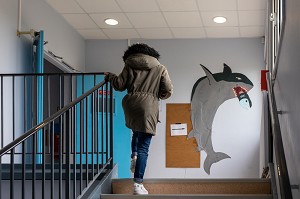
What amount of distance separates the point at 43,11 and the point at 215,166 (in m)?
3.61

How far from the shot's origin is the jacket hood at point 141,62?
4039 millimetres

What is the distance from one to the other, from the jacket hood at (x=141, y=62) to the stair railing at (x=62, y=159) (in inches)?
10.7

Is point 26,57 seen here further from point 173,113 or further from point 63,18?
point 173,113

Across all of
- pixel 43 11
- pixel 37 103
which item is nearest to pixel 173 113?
pixel 43 11

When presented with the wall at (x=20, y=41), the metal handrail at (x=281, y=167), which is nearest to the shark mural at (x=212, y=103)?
the wall at (x=20, y=41)

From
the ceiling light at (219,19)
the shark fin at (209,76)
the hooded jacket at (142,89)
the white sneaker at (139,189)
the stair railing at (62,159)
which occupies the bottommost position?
the white sneaker at (139,189)

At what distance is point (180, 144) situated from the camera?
832cm

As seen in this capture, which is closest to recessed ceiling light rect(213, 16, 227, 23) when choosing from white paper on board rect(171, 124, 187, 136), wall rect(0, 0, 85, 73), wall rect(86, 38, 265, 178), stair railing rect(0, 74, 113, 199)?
wall rect(86, 38, 265, 178)

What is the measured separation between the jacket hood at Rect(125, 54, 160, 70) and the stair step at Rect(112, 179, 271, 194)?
2.94 feet

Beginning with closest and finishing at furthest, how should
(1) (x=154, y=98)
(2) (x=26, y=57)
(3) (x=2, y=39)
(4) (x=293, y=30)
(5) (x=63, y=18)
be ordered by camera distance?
1. (4) (x=293, y=30)
2. (1) (x=154, y=98)
3. (3) (x=2, y=39)
4. (2) (x=26, y=57)
5. (5) (x=63, y=18)

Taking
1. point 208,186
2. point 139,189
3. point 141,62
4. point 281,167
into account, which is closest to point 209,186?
point 208,186

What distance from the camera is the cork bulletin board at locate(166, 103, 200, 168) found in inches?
326

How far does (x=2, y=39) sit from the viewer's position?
5441 millimetres

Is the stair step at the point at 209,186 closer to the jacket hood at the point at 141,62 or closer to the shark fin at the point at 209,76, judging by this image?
the jacket hood at the point at 141,62
